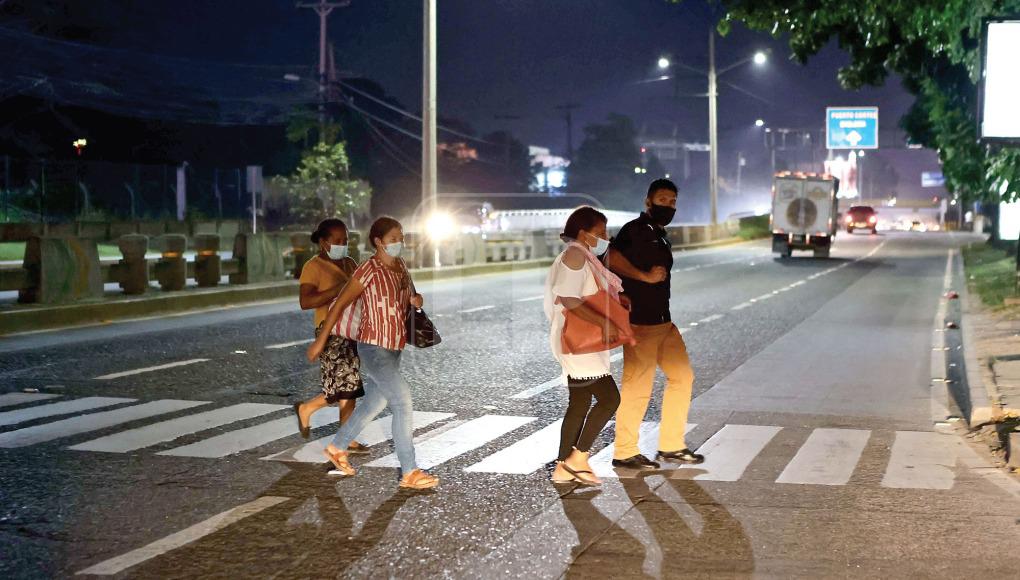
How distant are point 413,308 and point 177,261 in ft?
53.0

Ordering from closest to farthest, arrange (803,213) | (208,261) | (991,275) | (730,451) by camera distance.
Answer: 1. (730,451)
2. (208,261)
3. (991,275)
4. (803,213)

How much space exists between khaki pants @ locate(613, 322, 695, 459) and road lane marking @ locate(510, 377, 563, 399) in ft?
10.8

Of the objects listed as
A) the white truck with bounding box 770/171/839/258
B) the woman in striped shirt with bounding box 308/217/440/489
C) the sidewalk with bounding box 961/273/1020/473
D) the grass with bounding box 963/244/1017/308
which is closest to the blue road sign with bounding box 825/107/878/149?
the white truck with bounding box 770/171/839/258

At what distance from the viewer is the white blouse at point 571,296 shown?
7668 millimetres

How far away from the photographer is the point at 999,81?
52.8 ft

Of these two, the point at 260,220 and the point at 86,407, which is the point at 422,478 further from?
the point at 260,220

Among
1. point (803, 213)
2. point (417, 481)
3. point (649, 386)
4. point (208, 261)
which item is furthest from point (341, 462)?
point (803, 213)

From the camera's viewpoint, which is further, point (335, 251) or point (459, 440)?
point (459, 440)

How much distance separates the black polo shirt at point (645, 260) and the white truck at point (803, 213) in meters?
39.8

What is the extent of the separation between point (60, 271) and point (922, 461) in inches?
589

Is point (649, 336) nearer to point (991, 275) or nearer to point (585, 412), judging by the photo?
point (585, 412)

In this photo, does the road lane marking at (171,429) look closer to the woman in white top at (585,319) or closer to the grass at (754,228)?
the woman in white top at (585,319)

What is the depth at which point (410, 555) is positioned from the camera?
6.15 meters

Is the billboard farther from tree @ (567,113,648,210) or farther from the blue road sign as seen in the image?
tree @ (567,113,648,210)
